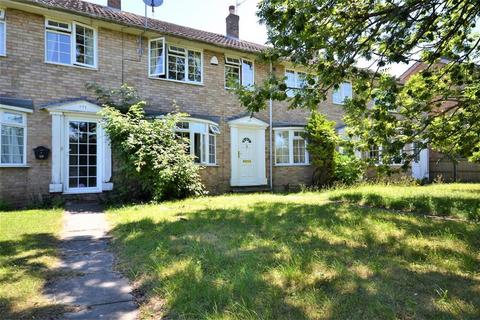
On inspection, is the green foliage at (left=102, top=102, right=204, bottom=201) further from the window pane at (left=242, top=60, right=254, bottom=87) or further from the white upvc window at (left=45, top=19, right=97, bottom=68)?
the window pane at (left=242, top=60, right=254, bottom=87)

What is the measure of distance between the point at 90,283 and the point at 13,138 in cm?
860

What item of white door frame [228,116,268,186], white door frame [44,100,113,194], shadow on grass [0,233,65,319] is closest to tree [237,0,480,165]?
shadow on grass [0,233,65,319]

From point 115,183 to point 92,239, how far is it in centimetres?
604

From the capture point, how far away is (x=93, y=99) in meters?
12.6

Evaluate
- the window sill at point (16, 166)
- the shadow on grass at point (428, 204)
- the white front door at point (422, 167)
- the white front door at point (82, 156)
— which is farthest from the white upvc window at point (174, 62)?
the white front door at point (422, 167)

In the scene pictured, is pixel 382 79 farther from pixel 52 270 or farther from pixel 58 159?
pixel 58 159

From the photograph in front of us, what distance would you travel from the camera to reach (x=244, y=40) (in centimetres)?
1962

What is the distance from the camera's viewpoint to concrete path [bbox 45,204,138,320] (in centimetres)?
363

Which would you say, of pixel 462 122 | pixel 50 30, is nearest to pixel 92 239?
pixel 462 122

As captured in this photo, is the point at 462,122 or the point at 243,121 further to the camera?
the point at 243,121

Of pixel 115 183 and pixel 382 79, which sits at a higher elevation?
pixel 382 79

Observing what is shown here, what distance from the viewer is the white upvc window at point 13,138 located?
10977 mm

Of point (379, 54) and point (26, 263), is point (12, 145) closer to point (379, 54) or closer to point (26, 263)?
point (26, 263)

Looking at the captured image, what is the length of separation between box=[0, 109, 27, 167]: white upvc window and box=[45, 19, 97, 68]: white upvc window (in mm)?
2101
